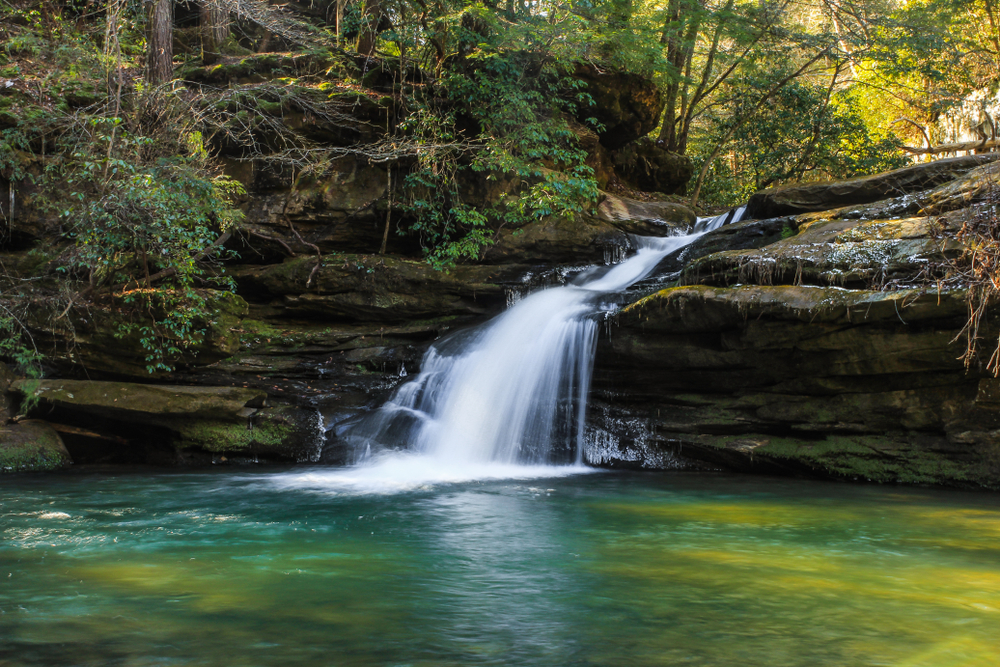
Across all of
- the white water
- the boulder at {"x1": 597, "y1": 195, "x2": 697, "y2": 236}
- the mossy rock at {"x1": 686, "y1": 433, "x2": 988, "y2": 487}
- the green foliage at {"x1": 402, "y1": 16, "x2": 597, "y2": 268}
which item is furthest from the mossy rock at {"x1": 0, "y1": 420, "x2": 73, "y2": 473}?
the boulder at {"x1": 597, "y1": 195, "x2": 697, "y2": 236}

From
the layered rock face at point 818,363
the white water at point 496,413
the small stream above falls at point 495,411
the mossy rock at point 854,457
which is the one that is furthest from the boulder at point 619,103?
the mossy rock at point 854,457

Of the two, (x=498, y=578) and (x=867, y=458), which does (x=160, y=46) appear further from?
(x=867, y=458)

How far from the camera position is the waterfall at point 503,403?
31.9 ft

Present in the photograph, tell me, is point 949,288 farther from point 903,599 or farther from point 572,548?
point 572,548

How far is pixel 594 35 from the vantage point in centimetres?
1256

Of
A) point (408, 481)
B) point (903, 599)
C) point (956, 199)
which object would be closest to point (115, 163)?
point (408, 481)

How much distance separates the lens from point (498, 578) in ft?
15.0

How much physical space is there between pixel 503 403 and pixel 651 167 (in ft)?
37.0

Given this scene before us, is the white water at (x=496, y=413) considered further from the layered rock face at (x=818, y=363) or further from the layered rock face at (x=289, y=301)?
the layered rock face at (x=289, y=301)

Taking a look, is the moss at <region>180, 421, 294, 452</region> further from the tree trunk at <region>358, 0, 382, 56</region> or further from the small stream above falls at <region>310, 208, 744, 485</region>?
the tree trunk at <region>358, 0, 382, 56</region>

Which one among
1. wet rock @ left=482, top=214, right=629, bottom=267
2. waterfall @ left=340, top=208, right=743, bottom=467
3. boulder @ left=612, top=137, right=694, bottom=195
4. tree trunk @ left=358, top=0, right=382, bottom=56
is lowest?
waterfall @ left=340, top=208, right=743, bottom=467

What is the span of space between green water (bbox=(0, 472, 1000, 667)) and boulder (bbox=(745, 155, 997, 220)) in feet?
17.4

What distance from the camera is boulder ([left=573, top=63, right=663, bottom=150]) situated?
15875 mm

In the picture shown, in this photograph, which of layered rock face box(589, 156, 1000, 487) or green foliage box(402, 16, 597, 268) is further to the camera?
green foliage box(402, 16, 597, 268)
